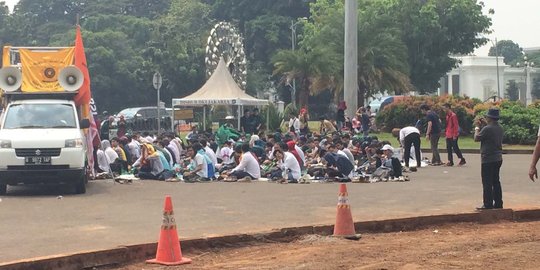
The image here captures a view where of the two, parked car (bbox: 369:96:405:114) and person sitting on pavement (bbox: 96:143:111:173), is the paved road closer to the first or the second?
person sitting on pavement (bbox: 96:143:111:173)

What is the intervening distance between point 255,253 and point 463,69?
89.0m

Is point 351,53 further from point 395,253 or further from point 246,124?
point 395,253

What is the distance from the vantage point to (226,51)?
4175 centimetres

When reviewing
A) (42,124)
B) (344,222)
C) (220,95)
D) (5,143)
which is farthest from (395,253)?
(220,95)

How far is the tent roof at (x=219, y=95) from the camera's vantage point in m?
36.1

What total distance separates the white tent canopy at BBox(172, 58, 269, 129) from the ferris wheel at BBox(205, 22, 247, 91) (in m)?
3.08

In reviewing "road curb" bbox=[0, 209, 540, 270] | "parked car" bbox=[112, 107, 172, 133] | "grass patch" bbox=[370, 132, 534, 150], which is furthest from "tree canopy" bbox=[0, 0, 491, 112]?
"road curb" bbox=[0, 209, 540, 270]

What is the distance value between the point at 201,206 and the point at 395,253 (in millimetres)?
5810

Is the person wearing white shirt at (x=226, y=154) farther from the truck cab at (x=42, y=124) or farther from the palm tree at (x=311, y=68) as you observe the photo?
the palm tree at (x=311, y=68)

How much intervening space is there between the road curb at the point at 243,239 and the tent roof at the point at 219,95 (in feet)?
74.5

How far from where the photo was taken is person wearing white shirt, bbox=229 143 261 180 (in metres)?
20.6

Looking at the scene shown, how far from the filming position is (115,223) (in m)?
13.1

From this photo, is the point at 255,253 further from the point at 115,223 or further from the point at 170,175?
the point at 170,175

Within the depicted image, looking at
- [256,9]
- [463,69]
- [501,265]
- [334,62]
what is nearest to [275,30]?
[256,9]
